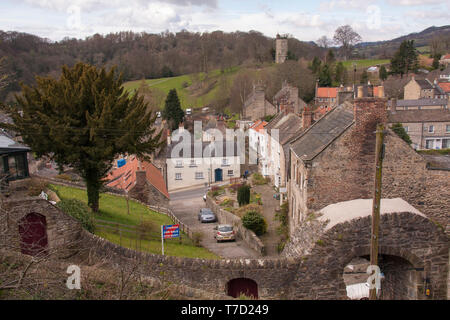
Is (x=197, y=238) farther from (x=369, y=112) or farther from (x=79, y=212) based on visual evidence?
(x=369, y=112)

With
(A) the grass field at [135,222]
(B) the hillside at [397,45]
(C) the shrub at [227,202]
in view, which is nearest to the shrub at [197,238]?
(A) the grass field at [135,222]

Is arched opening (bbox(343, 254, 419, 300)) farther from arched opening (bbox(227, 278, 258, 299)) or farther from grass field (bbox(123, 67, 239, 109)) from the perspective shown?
grass field (bbox(123, 67, 239, 109))

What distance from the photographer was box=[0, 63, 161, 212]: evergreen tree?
64.8 feet

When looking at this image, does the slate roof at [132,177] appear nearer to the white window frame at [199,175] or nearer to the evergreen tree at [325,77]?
the white window frame at [199,175]

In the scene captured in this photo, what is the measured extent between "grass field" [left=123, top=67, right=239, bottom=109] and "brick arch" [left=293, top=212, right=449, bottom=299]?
76.0 m

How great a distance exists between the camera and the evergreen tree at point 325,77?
9294 centimetres

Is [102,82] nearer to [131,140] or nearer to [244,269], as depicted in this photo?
[131,140]

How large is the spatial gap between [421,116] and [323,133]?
1499 inches

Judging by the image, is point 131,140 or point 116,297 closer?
point 116,297

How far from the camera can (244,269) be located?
44.1ft

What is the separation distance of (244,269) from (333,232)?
323cm

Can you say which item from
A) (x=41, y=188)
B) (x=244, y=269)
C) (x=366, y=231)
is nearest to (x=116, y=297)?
(x=244, y=269)

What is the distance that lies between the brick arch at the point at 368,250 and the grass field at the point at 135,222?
898cm

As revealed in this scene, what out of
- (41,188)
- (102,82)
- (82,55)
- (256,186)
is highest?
(82,55)
